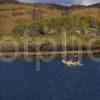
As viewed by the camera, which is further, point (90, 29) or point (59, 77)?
point (90, 29)

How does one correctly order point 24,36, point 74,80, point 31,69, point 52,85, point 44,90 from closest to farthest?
point 44,90 → point 52,85 → point 74,80 → point 31,69 → point 24,36

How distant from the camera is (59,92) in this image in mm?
70500

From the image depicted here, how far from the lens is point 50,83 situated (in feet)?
266

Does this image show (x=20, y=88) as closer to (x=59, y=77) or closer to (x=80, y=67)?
(x=59, y=77)

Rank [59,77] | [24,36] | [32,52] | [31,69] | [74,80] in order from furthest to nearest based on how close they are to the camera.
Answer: [24,36], [32,52], [31,69], [59,77], [74,80]

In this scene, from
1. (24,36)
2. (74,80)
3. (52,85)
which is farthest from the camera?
(24,36)

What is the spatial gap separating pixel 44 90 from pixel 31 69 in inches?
1367

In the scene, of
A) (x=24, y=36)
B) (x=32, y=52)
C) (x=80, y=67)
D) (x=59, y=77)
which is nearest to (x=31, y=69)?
(x=80, y=67)

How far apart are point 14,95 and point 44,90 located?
7.18m

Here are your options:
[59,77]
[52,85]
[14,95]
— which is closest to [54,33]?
[59,77]

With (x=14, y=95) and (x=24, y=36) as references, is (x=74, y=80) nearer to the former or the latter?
(x=14, y=95)

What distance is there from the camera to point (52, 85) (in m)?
78.2

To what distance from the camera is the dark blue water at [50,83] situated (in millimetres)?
66750

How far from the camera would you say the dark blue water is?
66.8 meters
